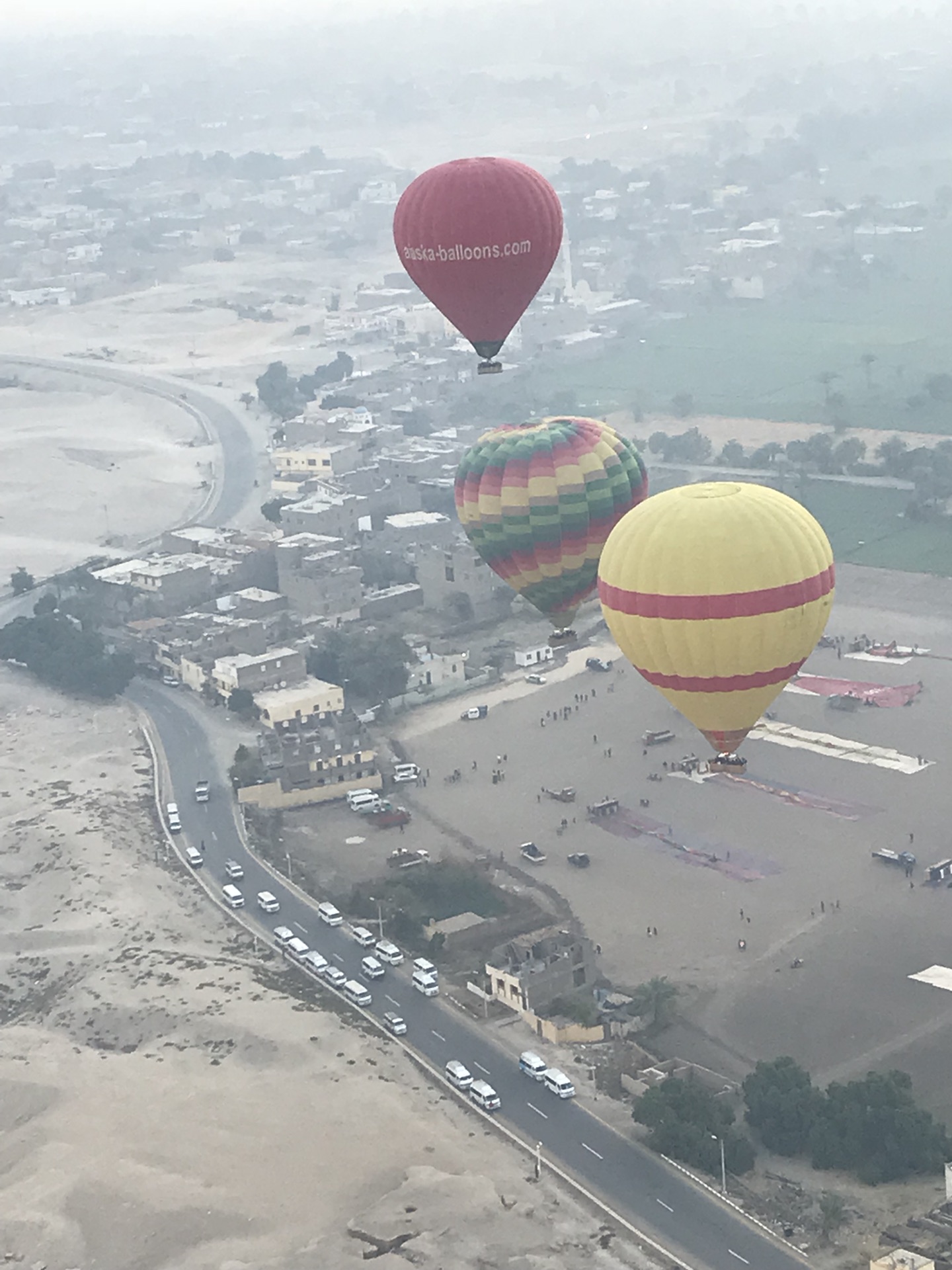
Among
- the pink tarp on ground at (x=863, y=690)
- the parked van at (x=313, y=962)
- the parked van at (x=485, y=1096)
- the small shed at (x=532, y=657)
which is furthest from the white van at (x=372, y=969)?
the small shed at (x=532, y=657)

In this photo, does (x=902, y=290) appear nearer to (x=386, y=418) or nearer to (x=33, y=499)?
(x=386, y=418)

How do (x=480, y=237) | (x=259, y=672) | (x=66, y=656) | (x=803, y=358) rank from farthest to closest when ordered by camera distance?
(x=803, y=358) < (x=66, y=656) < (x=259, y=672) < (x=480, y=237)

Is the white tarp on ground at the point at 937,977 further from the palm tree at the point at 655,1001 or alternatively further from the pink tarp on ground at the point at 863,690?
the pink tarp on ground at the point at 863,690

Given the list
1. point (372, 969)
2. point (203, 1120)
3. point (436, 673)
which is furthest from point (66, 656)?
point (203, 1120)

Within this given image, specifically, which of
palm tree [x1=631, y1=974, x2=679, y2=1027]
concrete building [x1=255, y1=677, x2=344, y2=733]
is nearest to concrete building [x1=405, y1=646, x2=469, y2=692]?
concrete building [x1=255, y1=677, x2=344, y2=733]

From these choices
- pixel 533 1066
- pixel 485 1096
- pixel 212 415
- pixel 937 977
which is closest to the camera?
pixel 485 1096

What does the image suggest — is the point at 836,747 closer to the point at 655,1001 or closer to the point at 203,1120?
the point at 655,1001
